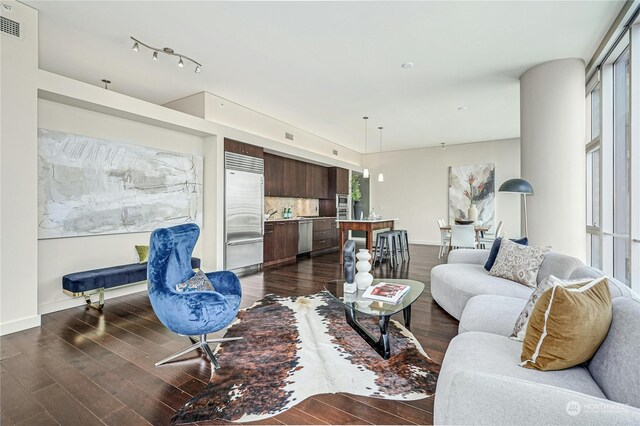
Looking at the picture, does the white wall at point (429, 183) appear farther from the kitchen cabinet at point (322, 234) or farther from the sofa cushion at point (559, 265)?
the sofa cushion at point (559, 265)

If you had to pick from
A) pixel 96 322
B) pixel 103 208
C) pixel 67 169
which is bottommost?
pixel 96 322

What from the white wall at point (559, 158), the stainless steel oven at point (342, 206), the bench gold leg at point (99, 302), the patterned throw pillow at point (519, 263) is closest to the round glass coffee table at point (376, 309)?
the patterned throw pillow at point (519, 263)

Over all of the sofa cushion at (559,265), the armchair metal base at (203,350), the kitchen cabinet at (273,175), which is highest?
the kitchen cabinet at (273,175)

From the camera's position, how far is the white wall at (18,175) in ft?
9.14

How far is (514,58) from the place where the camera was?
3.85 meters

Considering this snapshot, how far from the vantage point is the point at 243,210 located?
5.52 metres

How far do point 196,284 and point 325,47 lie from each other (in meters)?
3.02

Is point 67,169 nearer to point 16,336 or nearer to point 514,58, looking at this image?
point 16,336

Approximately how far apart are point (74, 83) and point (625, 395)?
509 centimetres

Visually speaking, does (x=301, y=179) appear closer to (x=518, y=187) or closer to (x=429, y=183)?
(x=429, y=183)

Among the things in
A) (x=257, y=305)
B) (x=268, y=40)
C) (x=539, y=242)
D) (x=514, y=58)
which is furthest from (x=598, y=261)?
(x=268, y=40)

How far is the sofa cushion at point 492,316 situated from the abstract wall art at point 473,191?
6.93m

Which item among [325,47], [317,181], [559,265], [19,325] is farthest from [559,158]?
[19,325]

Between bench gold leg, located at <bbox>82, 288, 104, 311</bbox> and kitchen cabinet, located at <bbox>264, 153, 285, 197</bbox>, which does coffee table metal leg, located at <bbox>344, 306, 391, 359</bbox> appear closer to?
bench gold leg, located at <bbox>82, 288, 104, 311</bbox>
